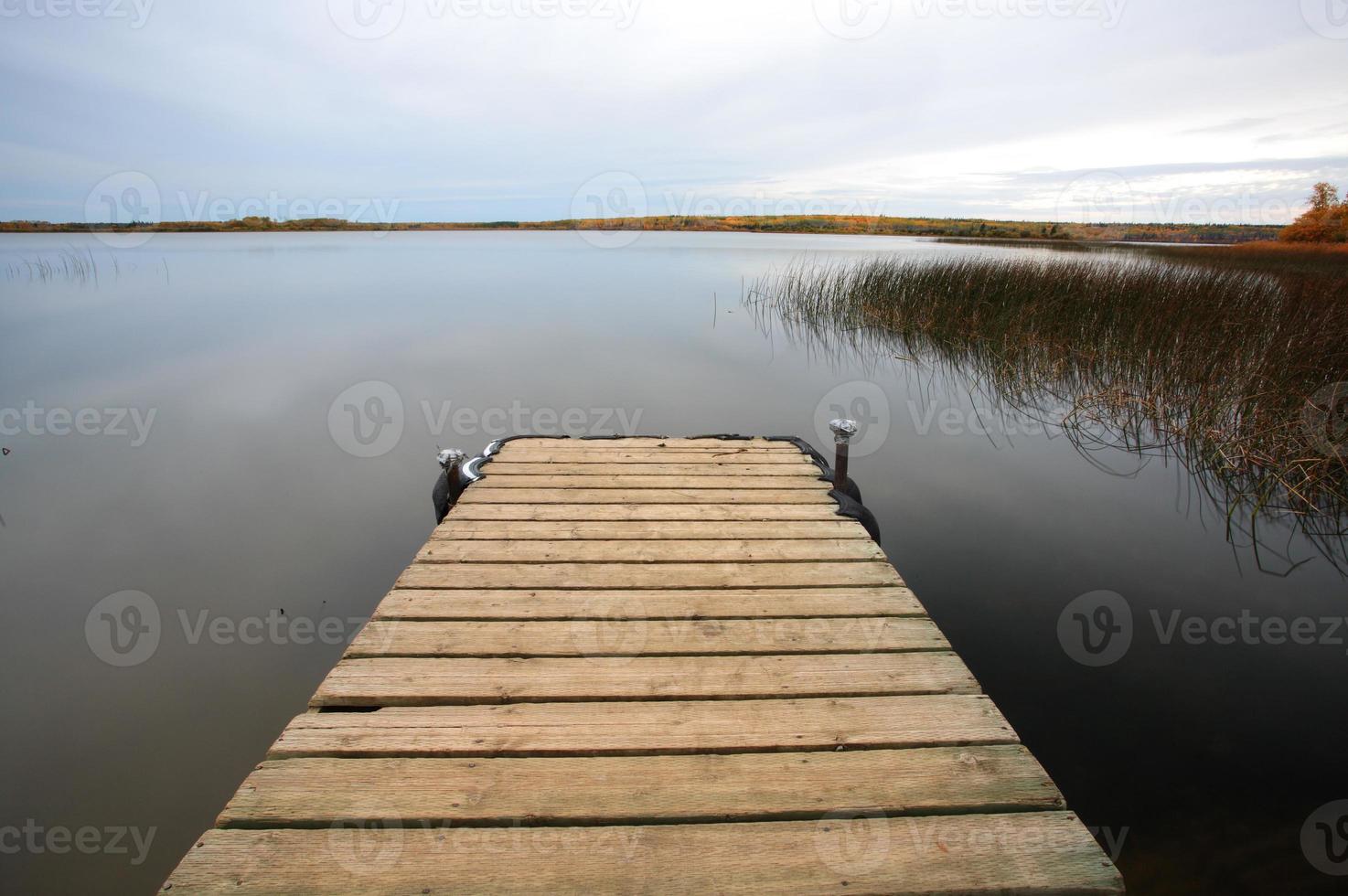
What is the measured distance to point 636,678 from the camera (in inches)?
69.1

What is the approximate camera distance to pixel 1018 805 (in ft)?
4.42

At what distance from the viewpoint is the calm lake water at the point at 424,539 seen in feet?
7.13

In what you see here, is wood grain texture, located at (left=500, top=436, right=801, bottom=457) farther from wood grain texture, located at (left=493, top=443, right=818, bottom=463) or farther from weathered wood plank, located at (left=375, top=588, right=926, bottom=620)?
weathered wood plank, located at (left=375, top=588, right=926, bottom=620)

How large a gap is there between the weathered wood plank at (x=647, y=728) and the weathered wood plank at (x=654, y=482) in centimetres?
167

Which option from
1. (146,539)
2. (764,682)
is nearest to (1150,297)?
(764,682)

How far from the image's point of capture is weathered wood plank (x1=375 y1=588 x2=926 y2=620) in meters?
2.07

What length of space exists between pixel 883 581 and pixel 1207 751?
1449mm

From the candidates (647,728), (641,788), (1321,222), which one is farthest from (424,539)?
(1321,222)

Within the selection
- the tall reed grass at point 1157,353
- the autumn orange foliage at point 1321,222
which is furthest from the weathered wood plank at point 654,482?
the autumn orange foliage at point 1321,222

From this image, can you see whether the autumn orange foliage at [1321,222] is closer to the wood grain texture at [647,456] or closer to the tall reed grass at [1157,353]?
the tall reed grass at [1157,353]

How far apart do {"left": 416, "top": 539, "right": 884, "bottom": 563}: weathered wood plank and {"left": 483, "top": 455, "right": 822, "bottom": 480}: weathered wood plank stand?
858 millimetres

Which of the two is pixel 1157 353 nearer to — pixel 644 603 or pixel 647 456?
pixel 647 456

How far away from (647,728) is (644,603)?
0.61 meters

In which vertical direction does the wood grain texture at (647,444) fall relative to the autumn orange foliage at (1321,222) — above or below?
below
